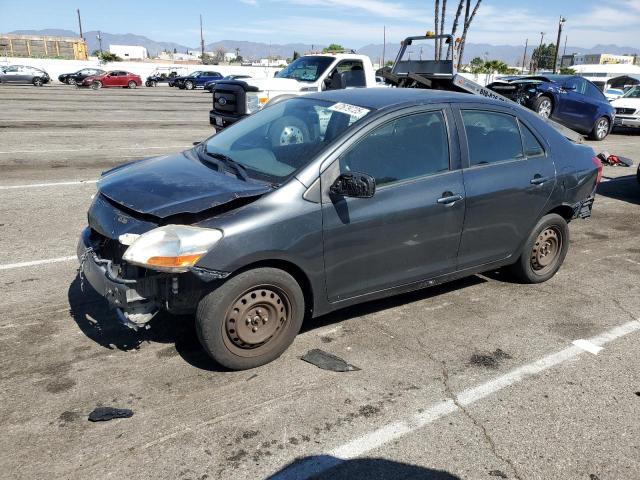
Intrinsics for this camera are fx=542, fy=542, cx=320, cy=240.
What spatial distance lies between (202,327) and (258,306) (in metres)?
0.38

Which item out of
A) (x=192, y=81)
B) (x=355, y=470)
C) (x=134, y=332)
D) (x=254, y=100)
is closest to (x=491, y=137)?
(x=355, y=470)

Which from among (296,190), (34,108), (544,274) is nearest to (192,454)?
(296,190)

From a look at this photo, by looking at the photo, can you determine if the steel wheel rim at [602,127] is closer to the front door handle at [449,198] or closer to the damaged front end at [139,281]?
the front door handle at [449,198]

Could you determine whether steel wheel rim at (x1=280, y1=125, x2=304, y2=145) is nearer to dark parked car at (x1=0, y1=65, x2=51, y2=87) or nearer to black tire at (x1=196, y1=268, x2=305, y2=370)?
black tire at (x1=196, y1=268, x2=305, y2=370)

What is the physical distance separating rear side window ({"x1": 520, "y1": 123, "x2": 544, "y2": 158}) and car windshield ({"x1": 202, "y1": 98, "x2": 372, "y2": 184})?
1663 mm

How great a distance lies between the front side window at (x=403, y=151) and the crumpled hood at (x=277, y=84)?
26.1ft

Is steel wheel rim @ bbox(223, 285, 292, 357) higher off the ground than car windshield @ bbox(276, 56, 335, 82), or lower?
lower

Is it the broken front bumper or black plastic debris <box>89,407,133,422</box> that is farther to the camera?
the broken front bumper

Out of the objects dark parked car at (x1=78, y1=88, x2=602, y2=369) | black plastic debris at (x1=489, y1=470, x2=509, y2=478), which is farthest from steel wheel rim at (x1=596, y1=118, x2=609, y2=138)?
black plastic debris at (x1=489, y1=470, x2=509, y2=478)

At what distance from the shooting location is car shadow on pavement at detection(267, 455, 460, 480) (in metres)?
2.68

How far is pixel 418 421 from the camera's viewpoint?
3121 mm

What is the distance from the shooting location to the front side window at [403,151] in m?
3.79

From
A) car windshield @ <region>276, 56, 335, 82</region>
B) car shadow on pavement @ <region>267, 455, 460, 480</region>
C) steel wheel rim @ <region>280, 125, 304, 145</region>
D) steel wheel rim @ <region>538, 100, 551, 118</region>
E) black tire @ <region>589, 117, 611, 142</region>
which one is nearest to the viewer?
car shadow on pavement @ <region>267, 455, 460, 480</region>

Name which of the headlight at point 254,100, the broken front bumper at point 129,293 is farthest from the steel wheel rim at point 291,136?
the headlight at point 254,100
